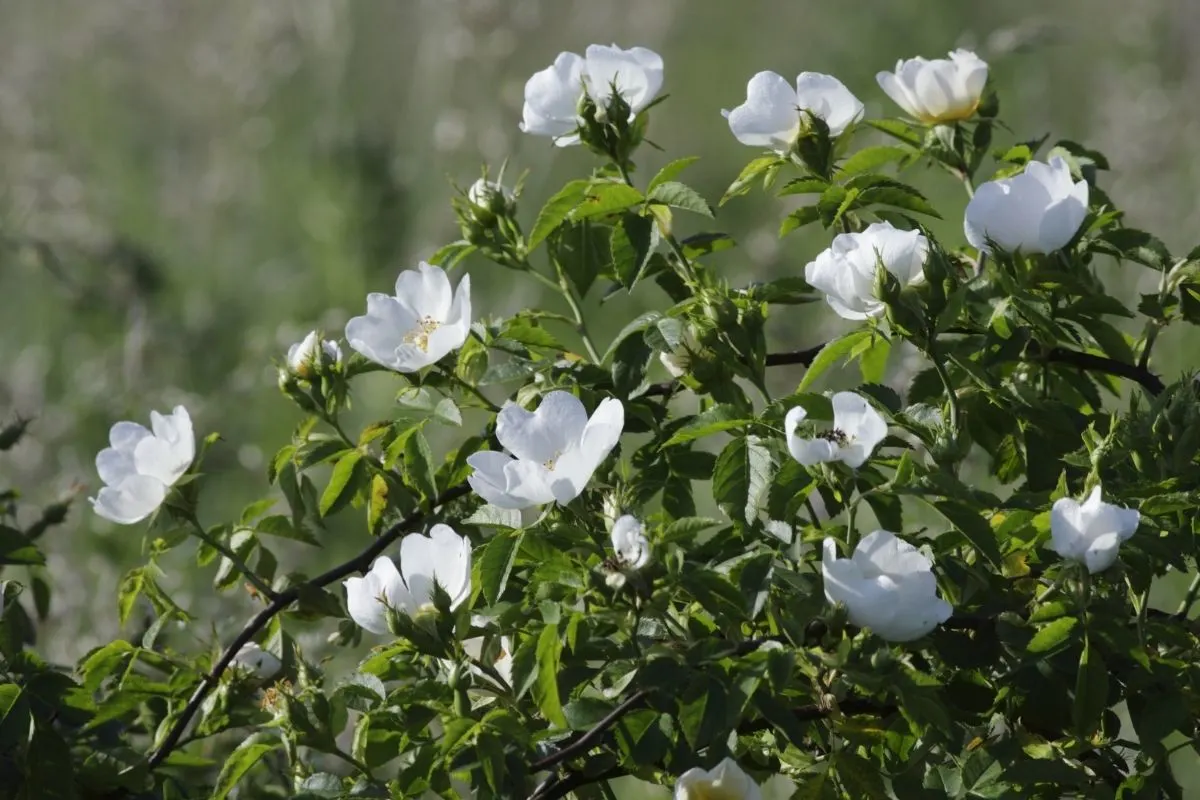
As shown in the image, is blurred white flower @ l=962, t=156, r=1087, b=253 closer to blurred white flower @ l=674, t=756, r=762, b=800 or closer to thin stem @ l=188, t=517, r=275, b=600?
blurred white flower @ l=674, t=756, r=762, b=800

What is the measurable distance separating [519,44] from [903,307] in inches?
202

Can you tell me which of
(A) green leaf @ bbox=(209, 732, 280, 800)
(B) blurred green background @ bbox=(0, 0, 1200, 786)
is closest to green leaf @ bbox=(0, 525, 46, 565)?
(A) green leaf @ bbox=(209, 732, 280, 800)

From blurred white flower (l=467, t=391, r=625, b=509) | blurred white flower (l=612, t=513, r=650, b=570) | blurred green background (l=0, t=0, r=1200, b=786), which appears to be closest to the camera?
blurred white flower (l=612, t=513, r=650, b=570)

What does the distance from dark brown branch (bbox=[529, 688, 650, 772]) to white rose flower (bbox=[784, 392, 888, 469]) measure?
0.22 m

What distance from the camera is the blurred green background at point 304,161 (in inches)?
141

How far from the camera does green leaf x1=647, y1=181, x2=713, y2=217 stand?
4.31 ft

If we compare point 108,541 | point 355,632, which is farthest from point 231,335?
point 355,632

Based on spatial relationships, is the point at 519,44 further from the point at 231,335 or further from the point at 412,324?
the point at 412,324

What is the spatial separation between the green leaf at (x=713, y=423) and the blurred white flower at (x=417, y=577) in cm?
20

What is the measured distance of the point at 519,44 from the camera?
6.10 metres

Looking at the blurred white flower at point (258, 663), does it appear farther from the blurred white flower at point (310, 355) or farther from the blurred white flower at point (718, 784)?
the blurred white flower at point (718, 784)

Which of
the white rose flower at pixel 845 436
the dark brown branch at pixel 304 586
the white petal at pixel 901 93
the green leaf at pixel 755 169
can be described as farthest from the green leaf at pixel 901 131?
the dark brown branch at pixel 304 586

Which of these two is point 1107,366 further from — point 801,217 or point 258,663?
point 258,663

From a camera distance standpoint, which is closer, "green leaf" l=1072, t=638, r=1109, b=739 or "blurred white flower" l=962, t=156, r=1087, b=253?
"green leaf" l=1072, t=638, r=1109, b=739
